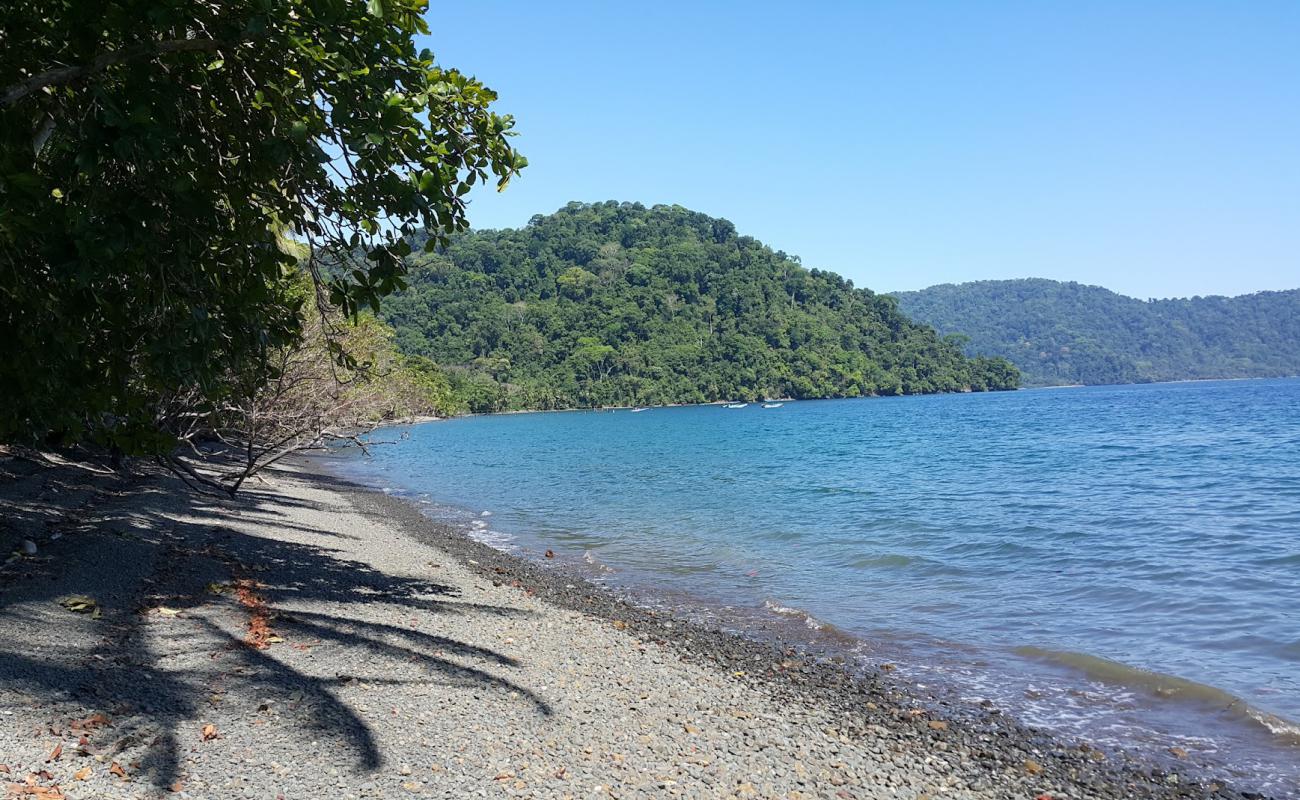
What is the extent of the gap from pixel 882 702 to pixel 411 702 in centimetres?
481

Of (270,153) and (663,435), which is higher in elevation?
(270,153)

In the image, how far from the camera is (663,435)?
75125mm

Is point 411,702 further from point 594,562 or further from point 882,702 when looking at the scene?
point 594,562

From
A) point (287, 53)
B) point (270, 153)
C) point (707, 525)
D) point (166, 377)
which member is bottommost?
point (707, 525)

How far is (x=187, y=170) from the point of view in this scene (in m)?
7.80

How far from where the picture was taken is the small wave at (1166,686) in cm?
831

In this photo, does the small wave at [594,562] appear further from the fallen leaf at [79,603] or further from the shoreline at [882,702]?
the fallen leaf at [79,603]

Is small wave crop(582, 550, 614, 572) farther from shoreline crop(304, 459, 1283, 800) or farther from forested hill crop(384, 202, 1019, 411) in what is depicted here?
forested hill crop(384, 202, 1019, 411)

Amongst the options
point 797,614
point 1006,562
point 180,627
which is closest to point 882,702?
point 797,614

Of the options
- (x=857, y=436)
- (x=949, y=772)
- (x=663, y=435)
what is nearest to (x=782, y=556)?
(x=949, y=772)

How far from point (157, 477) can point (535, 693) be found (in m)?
16.4

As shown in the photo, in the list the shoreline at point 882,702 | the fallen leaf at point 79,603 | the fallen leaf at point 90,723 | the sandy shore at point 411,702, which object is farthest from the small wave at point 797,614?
the fallen leaf at point 90,723

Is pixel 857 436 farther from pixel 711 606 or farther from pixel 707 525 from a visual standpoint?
pixel 711 606

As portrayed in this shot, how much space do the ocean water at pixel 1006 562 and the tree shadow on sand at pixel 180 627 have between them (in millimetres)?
5094
